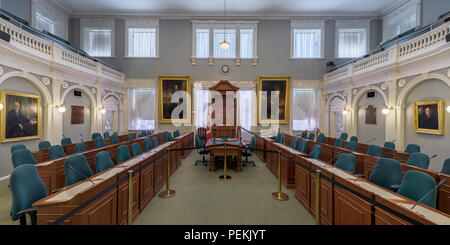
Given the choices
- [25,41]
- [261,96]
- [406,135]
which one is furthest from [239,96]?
[25,41]

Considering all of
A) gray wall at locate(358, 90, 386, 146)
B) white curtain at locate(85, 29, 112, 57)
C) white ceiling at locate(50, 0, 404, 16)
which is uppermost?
white ceiling at locate(50, 0, 404, 16)

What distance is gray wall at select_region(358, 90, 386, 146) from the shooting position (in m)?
7.39

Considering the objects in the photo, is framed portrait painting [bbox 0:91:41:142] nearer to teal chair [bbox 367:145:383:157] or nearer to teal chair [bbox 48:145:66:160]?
teal chair [bbox 48:145:66:160]

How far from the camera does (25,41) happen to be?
5.49 metres

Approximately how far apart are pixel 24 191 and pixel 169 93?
9063 millimetres

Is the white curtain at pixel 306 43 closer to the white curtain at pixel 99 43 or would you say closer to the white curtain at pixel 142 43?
the white curtain at pixel 142 43

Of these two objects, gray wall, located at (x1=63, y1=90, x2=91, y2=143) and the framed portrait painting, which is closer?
the framed portrait painting

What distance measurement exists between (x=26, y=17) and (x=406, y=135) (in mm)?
16606

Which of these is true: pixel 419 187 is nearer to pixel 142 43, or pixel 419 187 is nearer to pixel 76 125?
pixel 76 125

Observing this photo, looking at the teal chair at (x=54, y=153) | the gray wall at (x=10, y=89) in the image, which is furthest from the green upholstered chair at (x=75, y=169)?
the gray wall at (x=10, y=89)

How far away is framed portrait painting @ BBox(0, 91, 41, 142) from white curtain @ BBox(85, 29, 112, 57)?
611 cm

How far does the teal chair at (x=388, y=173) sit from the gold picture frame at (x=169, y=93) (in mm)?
9180

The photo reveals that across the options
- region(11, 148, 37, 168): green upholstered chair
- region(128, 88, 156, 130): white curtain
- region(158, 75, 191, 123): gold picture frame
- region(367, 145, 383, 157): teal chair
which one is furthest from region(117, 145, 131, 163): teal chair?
region(128, 88, 156, 130): white curtain
